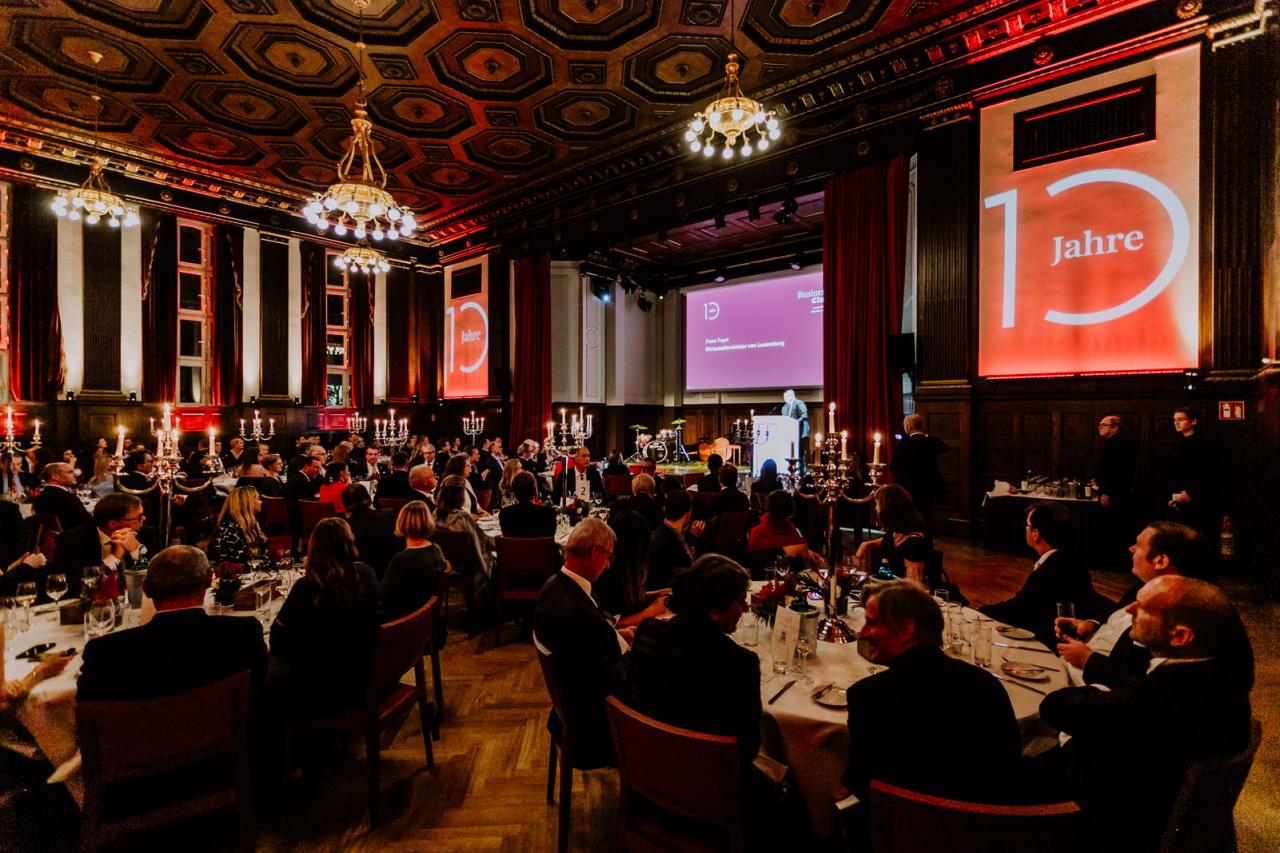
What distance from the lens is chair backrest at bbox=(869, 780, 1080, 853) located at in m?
1.14

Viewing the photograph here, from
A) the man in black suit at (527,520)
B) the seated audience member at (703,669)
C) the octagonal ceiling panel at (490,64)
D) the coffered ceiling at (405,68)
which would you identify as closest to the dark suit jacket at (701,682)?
the seated audience member at (703,669)

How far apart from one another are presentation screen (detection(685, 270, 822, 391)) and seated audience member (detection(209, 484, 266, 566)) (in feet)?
35.8

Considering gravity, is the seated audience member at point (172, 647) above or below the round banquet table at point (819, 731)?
above

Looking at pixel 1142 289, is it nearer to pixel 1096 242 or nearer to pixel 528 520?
pixel 1096 242

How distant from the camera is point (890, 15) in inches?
243

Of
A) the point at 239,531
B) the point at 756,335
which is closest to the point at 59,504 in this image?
the point at 239,531

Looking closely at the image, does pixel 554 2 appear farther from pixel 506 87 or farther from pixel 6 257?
pixel 6 257

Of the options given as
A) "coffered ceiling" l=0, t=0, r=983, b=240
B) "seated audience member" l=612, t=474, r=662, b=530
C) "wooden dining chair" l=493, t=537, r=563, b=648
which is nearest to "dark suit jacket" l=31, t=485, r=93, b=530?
"wooden dining chair" l=493, t=537, r=563, b=648

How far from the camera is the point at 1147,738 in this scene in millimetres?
1416

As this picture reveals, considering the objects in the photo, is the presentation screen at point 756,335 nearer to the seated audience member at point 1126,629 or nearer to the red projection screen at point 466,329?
the red projection screen at point 466,329

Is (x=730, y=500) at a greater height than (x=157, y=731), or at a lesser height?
greater

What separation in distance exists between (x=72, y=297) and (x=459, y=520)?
391 inches

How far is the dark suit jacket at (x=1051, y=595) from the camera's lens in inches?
104

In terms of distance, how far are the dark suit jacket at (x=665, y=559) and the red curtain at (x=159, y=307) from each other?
36.0 ft
